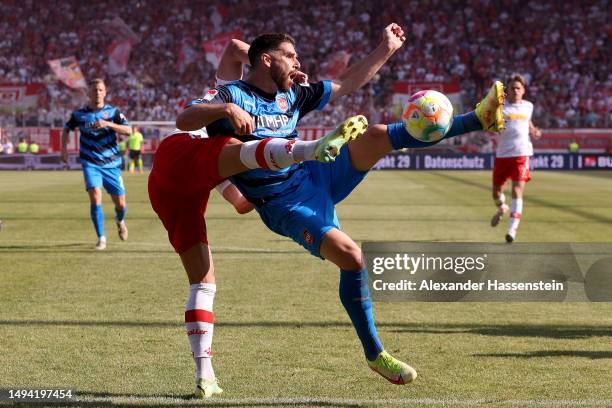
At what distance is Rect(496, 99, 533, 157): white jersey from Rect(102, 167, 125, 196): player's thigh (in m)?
5.49

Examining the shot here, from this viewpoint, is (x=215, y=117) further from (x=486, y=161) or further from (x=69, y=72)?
(x=69, y=72)

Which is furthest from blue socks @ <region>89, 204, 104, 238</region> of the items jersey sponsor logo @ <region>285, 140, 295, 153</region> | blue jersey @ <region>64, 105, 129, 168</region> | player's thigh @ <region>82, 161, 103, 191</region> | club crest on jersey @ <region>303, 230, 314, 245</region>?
jersey sponsor logo @ <region>285, 140, 295, 153</region>

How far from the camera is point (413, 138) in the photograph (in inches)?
196

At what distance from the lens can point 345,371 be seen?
18.9 feet

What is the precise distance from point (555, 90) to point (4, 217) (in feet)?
113

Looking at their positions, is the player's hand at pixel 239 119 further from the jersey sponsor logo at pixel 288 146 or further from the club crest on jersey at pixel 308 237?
the club crest on jersey at pixel 308 237

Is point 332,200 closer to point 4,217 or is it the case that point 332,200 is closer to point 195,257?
point 195,257

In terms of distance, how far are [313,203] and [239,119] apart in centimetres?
75

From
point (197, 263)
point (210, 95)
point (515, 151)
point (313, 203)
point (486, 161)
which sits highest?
point (210, 95)

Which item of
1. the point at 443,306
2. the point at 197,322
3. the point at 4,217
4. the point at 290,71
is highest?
the point at 290,71

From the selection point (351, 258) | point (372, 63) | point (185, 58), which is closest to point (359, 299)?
point (351, 258)

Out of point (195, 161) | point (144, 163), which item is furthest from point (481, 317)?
point (144, 163)

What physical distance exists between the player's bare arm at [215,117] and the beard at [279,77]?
524mm

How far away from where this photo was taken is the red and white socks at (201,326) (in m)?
5.21
